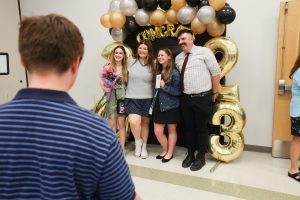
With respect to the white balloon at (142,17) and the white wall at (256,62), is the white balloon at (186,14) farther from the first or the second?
the white wall at (256,62)

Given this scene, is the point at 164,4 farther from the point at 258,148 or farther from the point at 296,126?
the point at 258,148

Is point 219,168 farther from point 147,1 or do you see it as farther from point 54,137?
point 54,137

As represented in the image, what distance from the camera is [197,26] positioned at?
10.4 feet

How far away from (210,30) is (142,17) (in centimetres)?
83

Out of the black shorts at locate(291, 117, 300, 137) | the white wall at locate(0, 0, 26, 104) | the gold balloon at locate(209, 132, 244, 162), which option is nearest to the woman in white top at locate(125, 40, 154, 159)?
the gold balloon at locate(209, 132, 244, 162)

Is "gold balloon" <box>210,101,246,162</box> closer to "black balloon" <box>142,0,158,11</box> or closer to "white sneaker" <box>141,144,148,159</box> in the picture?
"white sneaker" <box>141,144,148,159</box>

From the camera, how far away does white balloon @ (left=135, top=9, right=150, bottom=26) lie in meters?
3.39

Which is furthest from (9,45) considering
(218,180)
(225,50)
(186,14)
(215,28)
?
(218,180)

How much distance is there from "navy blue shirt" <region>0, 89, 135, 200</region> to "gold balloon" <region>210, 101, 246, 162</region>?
259cm

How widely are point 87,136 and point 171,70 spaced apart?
8.34ft

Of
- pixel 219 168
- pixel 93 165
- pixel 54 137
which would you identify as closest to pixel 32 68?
pixel 54 137

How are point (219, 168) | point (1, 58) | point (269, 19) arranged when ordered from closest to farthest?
point (219, 168) → point (269, 19) → point (1, 58)

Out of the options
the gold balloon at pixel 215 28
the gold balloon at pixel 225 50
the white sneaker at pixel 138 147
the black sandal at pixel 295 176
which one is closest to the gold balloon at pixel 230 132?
the gold balloon at pixel 225 50

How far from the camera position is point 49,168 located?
69cm
